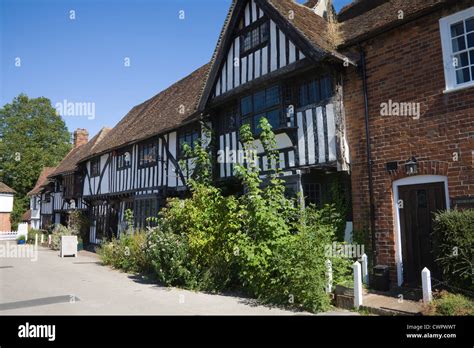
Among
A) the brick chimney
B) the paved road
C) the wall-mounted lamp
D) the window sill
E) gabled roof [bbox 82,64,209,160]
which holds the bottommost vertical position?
the paved road

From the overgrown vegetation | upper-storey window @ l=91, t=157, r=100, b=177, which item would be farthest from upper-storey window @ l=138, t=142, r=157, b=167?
upper-storey window @ l=91, t=157, r=100, b=177

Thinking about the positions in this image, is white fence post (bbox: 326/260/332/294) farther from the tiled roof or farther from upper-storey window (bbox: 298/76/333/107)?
the tiled roof

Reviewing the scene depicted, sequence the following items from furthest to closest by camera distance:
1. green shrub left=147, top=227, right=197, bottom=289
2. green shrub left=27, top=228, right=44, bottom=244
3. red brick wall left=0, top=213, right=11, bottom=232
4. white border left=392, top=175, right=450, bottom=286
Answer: red brick wall left=0, top=213, right=11, bottom=232
green shrub left=27, top=228, right=44, bottom=244
green shrub left=147, top=227, right=197, bottom=289
white border left=392, top=175, right=450, bottom=286

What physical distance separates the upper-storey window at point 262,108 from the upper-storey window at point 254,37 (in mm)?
1364

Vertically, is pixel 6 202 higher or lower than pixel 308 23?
lower

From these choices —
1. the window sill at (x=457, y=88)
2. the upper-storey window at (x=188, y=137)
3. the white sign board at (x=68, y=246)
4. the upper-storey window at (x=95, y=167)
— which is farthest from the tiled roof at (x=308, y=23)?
the upper-storey window at (x=95, y=167)

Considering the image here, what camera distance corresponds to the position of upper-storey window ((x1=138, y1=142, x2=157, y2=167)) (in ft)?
49.9

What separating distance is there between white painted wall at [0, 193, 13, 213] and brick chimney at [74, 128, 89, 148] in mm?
15495

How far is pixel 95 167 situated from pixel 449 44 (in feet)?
60.5

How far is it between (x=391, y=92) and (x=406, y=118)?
27.0 inches

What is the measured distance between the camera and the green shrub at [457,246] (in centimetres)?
565

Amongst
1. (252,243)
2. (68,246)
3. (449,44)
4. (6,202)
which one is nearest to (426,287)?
(252,243)

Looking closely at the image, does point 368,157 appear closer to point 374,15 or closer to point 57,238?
point 374,15

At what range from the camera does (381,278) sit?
23.4 feet
